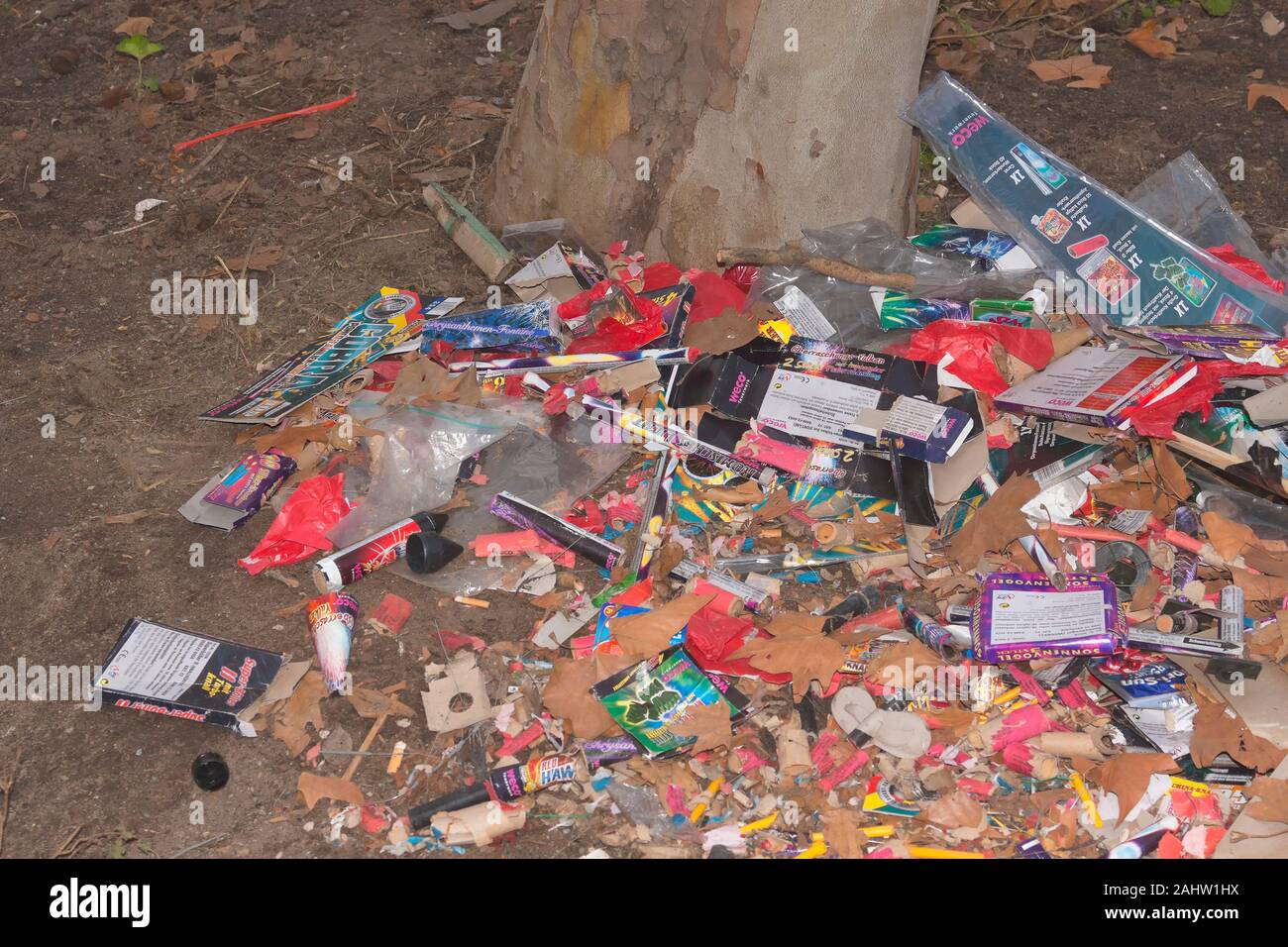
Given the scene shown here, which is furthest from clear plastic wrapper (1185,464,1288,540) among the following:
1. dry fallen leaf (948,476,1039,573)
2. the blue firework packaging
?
the blue firework packaging

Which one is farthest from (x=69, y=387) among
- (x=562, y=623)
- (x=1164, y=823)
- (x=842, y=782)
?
(x=1164, y=823)

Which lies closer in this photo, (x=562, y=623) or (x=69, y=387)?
(x=562, y=623)

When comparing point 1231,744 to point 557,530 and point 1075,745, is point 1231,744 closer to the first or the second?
point 1075,745

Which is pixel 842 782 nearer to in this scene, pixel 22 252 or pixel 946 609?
pixel 946 609

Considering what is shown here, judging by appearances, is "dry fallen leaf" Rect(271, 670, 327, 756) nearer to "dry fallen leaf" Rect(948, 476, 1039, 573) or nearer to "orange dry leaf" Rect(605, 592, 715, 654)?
"orange dry leaf" Rect(605, 592, 715, 654)

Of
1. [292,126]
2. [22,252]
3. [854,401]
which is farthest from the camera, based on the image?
[292,126]

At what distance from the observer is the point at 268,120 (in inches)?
201

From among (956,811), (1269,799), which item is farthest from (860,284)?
(1269,799)

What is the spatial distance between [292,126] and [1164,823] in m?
4.59

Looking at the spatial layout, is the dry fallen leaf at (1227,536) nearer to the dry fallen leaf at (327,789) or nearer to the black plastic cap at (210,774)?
the dry fallen leaf at (327,789)

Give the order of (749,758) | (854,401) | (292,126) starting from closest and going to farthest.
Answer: (749,758)
(854,401)
(292,126)

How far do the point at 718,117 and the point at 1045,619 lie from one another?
6.62ft

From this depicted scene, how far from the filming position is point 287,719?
2.84 m
